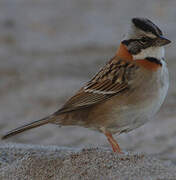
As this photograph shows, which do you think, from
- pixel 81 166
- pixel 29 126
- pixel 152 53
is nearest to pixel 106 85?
pixel 152 53

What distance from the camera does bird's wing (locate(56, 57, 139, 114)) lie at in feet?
20.5

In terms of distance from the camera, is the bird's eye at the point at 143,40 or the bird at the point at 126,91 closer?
the bird at the point at 126,91

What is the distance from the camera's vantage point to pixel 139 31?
633 centimetres

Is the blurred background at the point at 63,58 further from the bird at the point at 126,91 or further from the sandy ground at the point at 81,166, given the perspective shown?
the sandy ground at the point at 81,166

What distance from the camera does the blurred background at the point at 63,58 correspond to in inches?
347

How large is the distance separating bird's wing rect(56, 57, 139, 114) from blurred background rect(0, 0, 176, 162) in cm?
183

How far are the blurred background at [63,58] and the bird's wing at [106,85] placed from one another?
1828 mm

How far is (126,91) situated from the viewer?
6152mm

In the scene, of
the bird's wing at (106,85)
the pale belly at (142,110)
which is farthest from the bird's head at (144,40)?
the pale belly at (142,110)

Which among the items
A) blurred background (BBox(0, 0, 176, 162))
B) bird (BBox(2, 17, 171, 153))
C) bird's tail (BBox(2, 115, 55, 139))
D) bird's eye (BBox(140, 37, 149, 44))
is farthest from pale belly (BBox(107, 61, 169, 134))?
blurred background (BBox(0, 0, 176, 162))

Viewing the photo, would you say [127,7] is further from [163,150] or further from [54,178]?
[54,178]

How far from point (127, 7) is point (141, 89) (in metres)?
7.09

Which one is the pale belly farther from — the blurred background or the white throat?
the blurred background

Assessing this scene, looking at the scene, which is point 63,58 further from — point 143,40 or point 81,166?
point 81,166
